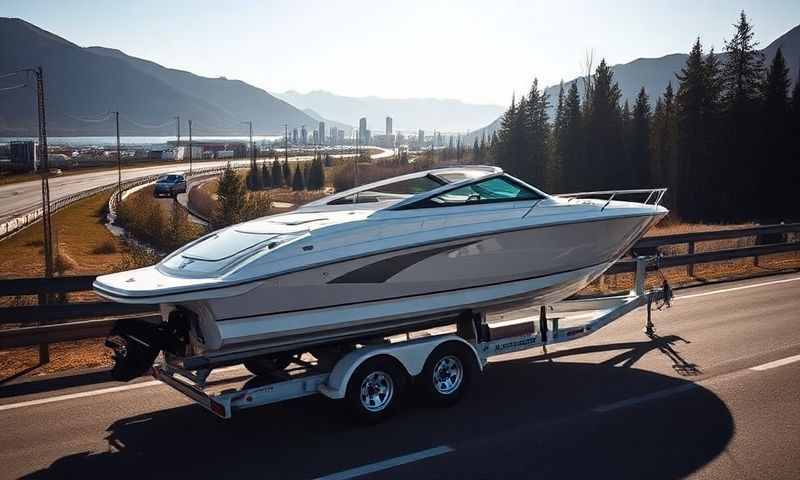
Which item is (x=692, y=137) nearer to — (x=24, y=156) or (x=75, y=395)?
(x=75, y=395)

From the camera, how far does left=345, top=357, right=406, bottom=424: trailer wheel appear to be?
6.61 metres

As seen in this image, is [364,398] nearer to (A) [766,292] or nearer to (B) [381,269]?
(B) [381,269]

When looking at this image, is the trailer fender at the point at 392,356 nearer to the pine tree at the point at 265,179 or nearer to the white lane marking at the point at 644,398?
the white lane marking at the point at 644,398

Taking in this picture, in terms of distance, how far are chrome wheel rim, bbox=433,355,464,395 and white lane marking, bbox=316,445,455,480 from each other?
1116 millimetres

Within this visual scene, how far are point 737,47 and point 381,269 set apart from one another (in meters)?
57.4

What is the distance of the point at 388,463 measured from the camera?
5.84 m

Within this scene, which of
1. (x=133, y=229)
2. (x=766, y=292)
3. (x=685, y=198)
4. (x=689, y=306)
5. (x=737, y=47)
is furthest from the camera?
(x=685, y=198)

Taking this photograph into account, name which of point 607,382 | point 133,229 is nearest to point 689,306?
point 607,382

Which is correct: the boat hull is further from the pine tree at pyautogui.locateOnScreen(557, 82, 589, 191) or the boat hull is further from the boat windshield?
the pine tree at pyautogui.locateOnScreen(557, 82, 589, 191)

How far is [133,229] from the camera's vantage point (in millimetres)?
40438

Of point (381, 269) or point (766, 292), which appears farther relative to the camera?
Answer: point (766, 292)

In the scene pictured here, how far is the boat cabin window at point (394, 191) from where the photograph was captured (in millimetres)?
8047

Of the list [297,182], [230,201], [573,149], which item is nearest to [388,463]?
[230,201]

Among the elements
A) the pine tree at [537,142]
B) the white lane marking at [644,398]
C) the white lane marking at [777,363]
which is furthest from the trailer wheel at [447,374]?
the pine tree at [537,142]
